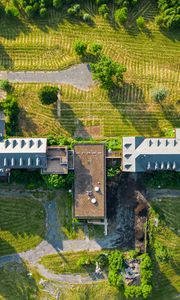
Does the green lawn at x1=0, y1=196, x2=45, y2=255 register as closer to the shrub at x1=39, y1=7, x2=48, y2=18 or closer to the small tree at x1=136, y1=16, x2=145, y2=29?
the shrub at x1=39, y1=7, x2=48, y2=18

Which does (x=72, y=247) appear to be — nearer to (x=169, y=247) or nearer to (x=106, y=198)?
(x=106, y=198)

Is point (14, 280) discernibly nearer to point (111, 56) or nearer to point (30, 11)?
point (111, 56)

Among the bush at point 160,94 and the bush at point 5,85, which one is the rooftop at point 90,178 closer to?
the bush at point 160,94

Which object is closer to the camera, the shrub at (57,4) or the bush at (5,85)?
the shrub at (57,4)

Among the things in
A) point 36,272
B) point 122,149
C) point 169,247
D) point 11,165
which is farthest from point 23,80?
point 169,247

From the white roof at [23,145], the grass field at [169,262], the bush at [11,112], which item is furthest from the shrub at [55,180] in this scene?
the grass field at [169,262]

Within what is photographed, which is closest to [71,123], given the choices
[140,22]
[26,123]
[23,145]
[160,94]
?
[26,123]
